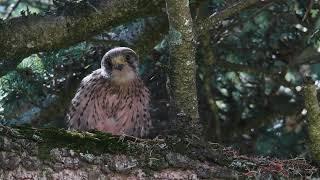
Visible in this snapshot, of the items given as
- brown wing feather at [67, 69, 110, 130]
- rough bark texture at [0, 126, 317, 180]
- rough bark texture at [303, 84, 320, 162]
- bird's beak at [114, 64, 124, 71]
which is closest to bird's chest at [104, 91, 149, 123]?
brown wing feather at [67, 69, 110, 130]

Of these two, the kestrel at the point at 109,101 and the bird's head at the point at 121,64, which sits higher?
the bird's head at the point at 121,64

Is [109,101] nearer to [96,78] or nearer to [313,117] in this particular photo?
[96,78]

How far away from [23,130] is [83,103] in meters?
2.64

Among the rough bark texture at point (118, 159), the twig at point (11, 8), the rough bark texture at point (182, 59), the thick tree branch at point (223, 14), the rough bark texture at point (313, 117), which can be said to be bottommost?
the rough bark texture at point (118, 159)

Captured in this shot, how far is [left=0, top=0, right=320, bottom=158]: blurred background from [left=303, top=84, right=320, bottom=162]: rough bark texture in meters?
1.41

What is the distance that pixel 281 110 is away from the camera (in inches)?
281

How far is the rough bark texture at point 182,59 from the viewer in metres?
4.36

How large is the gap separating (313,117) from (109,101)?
2404 mm

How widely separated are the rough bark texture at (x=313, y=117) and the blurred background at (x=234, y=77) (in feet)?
4.62

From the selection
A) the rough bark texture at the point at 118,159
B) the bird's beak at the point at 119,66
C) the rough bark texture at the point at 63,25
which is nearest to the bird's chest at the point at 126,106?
the bird's beak at the point at 119,66

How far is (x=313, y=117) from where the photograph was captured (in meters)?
4.45

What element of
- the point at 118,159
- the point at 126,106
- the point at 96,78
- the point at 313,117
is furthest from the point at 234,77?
the point at 118,159

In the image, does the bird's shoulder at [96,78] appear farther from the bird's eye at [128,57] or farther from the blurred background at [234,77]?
the bird's eye at [128,57]

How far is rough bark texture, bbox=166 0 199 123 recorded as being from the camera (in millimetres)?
4359
